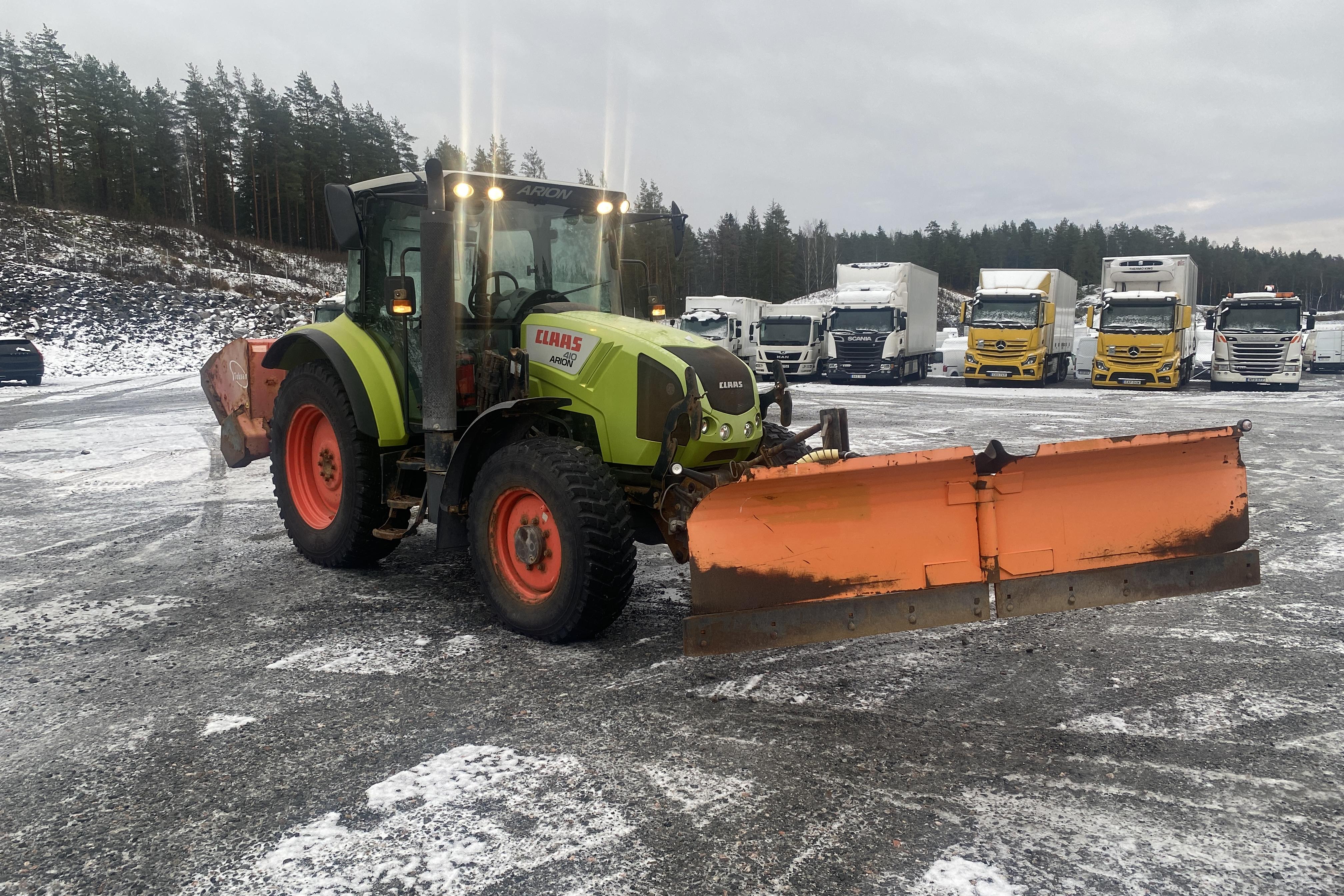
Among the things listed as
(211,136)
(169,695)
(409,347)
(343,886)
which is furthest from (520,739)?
(211,136)

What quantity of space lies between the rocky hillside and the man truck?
28226mm

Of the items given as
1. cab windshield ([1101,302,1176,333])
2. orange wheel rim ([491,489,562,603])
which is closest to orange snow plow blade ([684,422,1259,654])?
orange wheel rim ([491,489,562,603])

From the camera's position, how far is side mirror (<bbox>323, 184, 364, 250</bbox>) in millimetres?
5066

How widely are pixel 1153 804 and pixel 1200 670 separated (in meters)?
1.54

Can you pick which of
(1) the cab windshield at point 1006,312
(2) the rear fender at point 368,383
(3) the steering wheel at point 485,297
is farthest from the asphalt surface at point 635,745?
(1) the cab windshield at point 1006,312

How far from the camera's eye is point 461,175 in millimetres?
4824

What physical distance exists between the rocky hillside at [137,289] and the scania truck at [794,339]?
66.0 ft

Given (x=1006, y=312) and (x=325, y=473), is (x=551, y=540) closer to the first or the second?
(x=325, y=473)

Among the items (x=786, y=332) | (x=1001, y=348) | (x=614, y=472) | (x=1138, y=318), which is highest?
(x=1138, y=318)

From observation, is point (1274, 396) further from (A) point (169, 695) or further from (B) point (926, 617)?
(A) point (169, 695)

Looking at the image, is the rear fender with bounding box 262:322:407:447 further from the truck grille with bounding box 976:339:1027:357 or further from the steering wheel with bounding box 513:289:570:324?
the truck grille with bounding box 976:339:1027:357

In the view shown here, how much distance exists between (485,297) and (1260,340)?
25031 mm

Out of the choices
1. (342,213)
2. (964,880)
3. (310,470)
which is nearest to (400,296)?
(342,213)

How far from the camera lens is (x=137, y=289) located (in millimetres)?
41156
